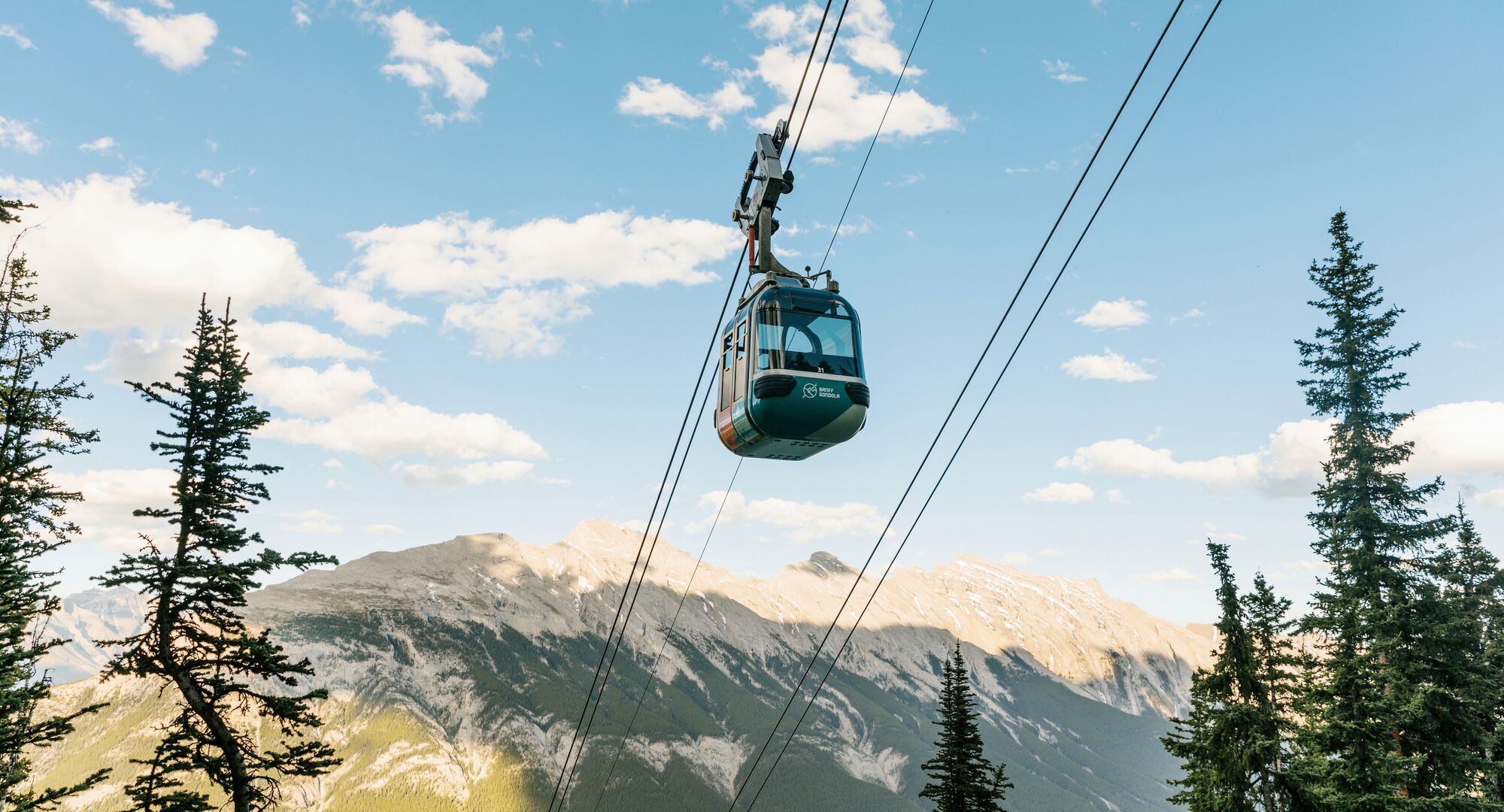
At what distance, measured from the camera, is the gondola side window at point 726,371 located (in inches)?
752

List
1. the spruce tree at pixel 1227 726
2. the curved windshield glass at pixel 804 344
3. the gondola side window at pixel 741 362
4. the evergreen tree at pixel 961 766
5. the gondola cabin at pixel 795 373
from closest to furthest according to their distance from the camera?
the gondola cabin at pixel 795 373
the curved windshield glass at pixel 804 344
the gondola side window at pixel 741 362
the spruce tree at pixel 1227 726
the evergreen tree at pixel 961 766

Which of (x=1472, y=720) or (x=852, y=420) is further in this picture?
(x=1472, y=720)

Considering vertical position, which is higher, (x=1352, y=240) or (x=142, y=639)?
(x=1352, y=240)

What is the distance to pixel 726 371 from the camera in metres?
19.5

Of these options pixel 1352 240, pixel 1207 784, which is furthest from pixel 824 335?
pixel 1352 240

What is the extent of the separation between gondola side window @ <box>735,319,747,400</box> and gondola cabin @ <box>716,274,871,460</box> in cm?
2

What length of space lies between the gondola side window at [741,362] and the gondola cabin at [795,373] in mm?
16

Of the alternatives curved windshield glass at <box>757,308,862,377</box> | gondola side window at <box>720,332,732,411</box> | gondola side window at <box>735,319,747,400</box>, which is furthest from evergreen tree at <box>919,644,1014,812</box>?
gondola side window at <box>735,319,747,400</box>

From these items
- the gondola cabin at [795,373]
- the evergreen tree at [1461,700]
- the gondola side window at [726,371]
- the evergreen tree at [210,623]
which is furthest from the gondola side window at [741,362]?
the evergreen tree at [1461,700]

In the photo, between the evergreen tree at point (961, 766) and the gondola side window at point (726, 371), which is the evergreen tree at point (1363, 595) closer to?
the evergreen tree at point (961, 766)

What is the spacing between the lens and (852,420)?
17.6 metres

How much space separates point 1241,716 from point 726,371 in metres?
21.5

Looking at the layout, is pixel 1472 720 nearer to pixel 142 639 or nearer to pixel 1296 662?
pixel 1296 662

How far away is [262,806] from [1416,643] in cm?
4240
